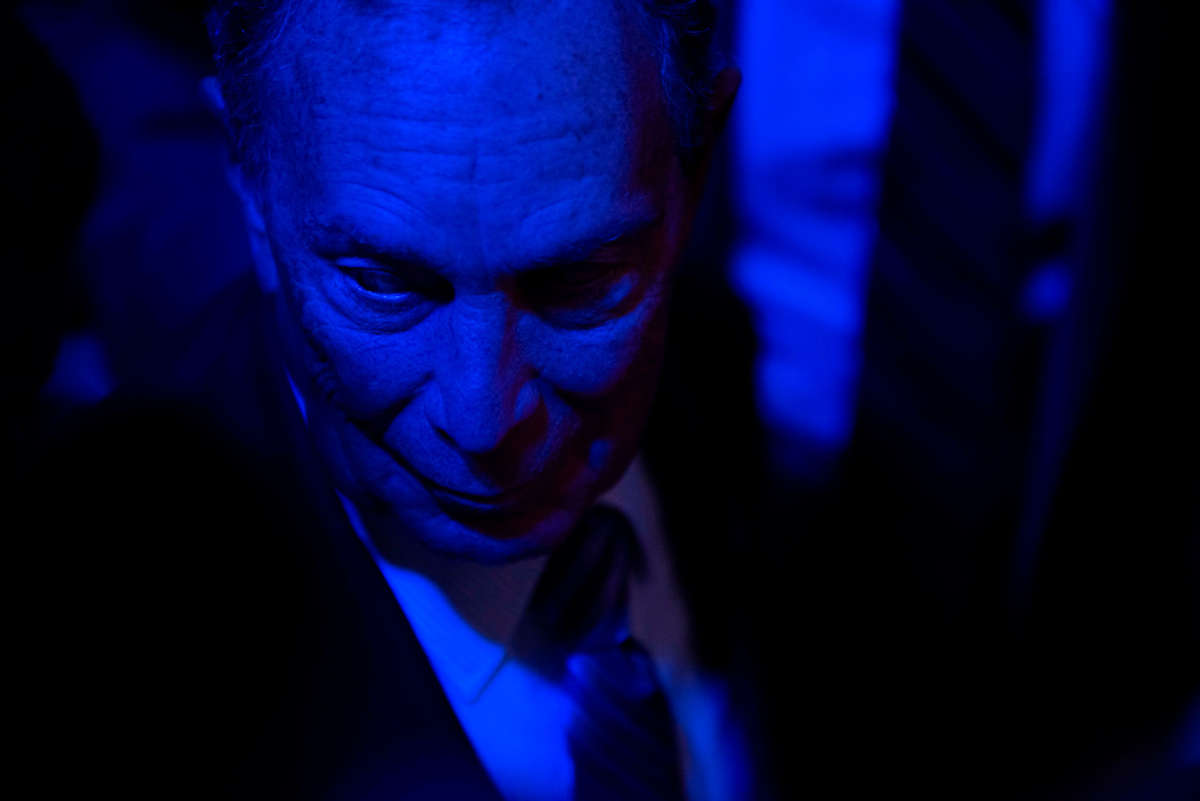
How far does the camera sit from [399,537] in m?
0.86

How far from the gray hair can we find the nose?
0.16m

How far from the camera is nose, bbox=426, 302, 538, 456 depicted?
650 mm

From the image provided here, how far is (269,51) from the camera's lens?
2.07ft

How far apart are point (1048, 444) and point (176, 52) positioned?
2.90ft

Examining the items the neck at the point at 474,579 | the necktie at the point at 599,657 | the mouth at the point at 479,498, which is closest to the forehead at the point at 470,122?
the mouth at the point at 479,498

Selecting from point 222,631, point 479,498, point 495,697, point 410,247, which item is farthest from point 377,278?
point 495,697

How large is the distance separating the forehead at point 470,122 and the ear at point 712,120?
0.08m

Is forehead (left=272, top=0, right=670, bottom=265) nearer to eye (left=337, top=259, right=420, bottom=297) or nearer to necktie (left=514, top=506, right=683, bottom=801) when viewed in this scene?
eye (left=337, top=259, right=420, bottom=297)

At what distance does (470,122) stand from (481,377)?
0.15 meters

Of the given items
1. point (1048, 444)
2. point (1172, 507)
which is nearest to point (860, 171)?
point (1048, 444)

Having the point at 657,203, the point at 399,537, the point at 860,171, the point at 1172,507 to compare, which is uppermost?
the point at 657,203

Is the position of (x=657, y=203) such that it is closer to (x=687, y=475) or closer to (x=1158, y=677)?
(x=687, y=475)

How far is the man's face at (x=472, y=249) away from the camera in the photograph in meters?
0.59

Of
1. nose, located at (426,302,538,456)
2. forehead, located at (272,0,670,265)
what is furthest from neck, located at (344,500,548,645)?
forehead, located at (272,0,670,265)
